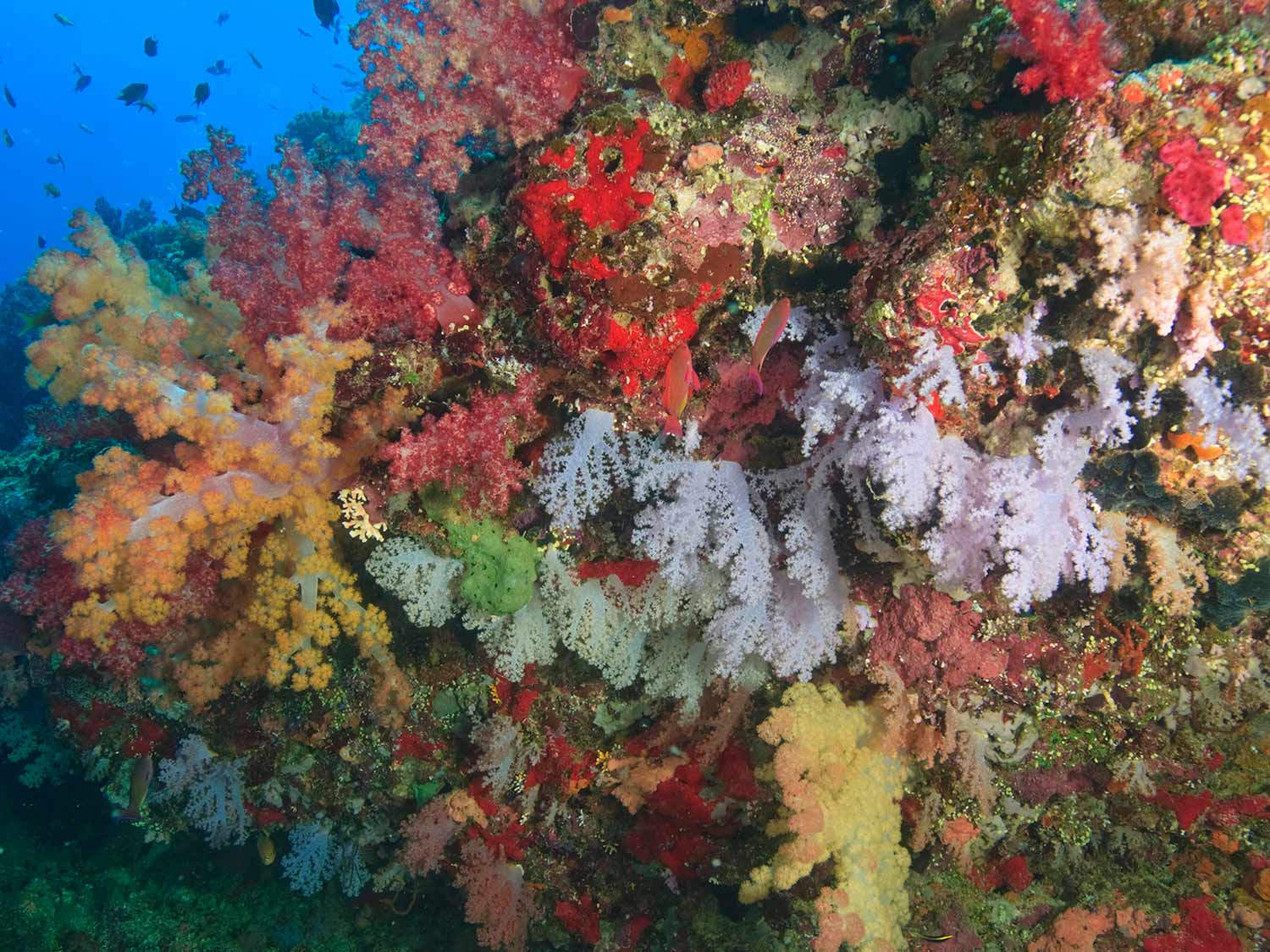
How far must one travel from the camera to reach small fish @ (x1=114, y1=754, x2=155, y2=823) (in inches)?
189

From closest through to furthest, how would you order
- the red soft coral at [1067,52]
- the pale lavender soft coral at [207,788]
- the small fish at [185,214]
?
1. the red soft coral at [1067,52]
2. the pale lavender soft coral at [207,788]
3. the small fish at [185,214]

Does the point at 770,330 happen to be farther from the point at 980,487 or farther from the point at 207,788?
the point at 207,788

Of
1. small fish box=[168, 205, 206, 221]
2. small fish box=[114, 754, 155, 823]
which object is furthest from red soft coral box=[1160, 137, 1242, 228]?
small fish box=[168, 205, 206, 221]

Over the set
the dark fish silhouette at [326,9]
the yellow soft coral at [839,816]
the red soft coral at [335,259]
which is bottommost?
the yellow soft coral at [839,816]

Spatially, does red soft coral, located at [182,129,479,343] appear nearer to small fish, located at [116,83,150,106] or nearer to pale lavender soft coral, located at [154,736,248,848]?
pale lavender soft coral, located at [154,736,248,848]

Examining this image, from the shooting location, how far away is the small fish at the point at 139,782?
15.7 ft

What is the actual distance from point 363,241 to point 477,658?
2.93m

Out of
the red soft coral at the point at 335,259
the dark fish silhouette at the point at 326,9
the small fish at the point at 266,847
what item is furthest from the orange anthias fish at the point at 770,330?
the dark fish silhouette at the point at 326,9

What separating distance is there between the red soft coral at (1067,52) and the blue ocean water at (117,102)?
8531 cm

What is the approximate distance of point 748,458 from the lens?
3.99 metres

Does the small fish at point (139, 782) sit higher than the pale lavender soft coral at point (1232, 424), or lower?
lower

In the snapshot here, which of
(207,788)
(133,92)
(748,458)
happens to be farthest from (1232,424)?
(133,92)

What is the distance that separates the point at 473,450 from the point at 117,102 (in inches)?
3918

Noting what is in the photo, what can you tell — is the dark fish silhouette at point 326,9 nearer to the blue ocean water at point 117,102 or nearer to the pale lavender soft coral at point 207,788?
the pale lavender soft coral at point 207,788
